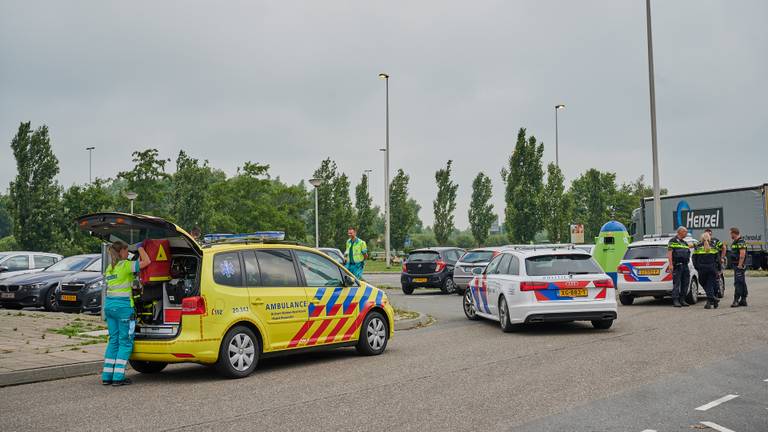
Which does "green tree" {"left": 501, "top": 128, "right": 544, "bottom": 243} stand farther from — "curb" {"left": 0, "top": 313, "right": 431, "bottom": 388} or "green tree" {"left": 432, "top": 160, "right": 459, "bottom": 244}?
"curb" {"left": 0, "top": 313, "right": 431, "bottom": 388}

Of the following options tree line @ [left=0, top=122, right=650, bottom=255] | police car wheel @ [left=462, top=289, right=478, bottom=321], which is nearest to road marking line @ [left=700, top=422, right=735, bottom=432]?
police car wheel @ [left=462, top=289, right=478, bottom=321]

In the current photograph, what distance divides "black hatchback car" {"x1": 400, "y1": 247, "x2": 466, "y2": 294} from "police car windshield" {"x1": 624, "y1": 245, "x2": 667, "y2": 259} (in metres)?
7.16

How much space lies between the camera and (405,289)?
84.2ft

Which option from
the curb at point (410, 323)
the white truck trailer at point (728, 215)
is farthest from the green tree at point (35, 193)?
the curb at point (410, 323)

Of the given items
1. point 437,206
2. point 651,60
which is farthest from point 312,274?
point 437,206

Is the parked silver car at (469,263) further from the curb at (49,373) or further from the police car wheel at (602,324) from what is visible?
the curb at (49,373)

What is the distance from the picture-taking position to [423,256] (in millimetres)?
25656

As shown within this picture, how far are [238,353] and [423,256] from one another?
1672 centimetres

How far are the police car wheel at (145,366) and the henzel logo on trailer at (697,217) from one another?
97.0ft

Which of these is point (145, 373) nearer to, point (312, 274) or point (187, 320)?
point (187, 320)

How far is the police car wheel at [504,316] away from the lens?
13492 mm

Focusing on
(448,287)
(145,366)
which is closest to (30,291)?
(145,366)

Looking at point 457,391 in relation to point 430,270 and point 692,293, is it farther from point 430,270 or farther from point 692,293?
point 430,270

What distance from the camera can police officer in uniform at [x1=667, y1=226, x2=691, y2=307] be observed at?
17781mm
